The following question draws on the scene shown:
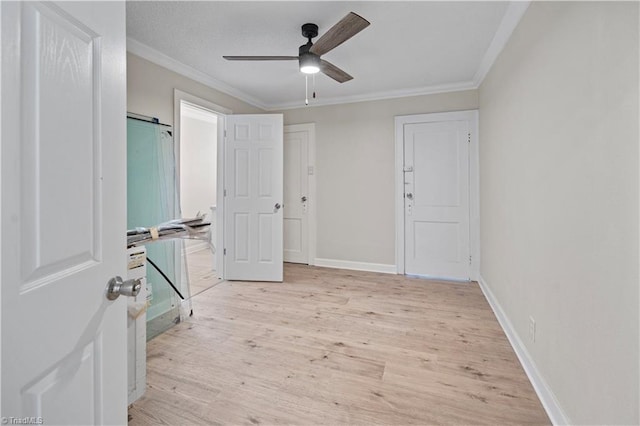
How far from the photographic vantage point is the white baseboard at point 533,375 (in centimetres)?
150

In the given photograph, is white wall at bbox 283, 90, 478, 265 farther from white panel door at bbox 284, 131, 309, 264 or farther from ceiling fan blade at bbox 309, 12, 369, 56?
ceiling fan blade at bbox 309, 12, 369, 56

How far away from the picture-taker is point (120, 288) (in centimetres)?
83

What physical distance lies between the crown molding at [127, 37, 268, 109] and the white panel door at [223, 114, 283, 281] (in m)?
0.39

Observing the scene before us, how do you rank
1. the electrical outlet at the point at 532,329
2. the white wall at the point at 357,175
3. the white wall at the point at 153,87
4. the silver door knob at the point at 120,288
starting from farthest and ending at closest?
the white wall at the point at 357,175
the white wall at the point at 153,87
the electrical outlet at the point at 532,329
the silver door knob at the point at 120,288

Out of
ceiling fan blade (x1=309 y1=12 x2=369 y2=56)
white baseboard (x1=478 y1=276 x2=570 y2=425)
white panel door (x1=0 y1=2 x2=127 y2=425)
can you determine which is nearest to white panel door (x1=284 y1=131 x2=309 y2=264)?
ceiling fan blade (x1=309 y1=12 x2=369 y2=56)

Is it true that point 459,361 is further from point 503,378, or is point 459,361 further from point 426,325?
point 426,325

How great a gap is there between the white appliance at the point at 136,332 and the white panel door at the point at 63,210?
0.82 metres

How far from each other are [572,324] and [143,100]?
350cm

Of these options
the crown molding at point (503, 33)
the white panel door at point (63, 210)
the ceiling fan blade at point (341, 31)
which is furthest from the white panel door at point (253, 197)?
the white panel door at point (63, 210)

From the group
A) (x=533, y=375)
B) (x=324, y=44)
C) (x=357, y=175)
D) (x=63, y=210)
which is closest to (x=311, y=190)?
(x=357, y=175)

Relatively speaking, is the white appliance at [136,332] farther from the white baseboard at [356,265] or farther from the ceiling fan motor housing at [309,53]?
the white baseboard at [356,265]

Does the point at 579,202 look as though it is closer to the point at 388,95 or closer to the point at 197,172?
the point at 388,95

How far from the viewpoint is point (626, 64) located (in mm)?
1035

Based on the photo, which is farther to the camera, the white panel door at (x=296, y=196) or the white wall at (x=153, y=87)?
the white panel door at (x=296, y=196)
